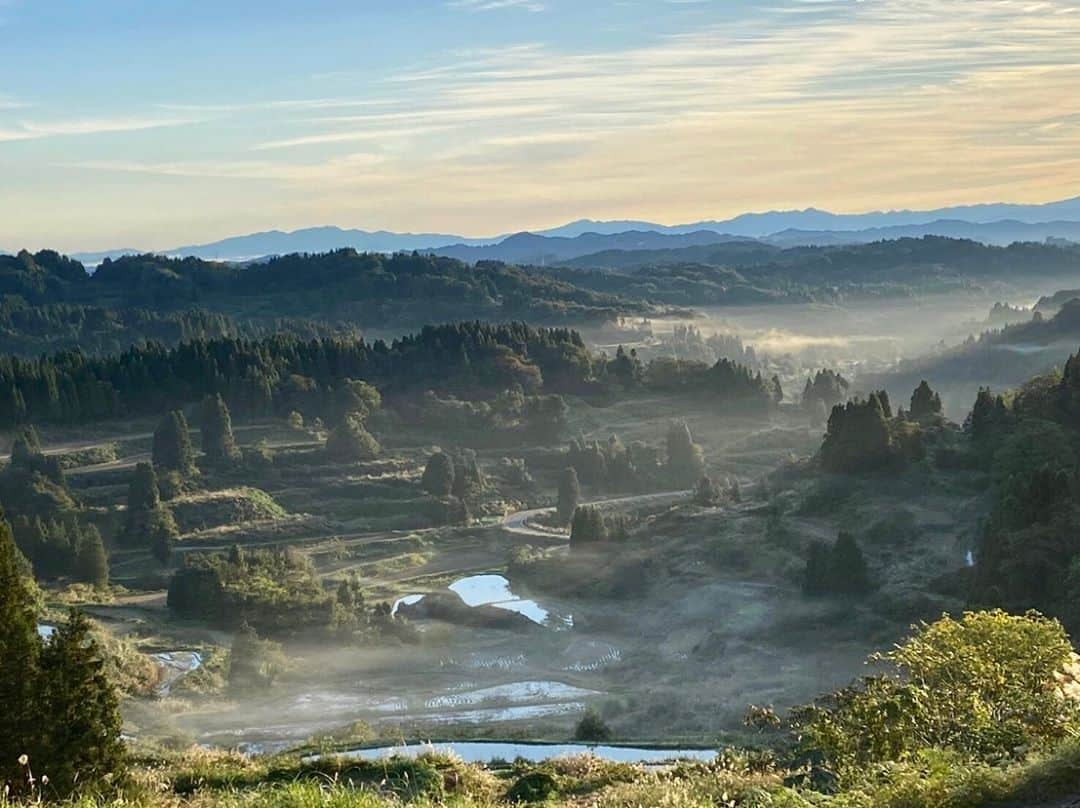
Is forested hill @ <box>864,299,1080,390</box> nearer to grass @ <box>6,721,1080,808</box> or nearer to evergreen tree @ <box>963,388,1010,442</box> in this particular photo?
evergreen tree @ <box>963,388,1010,442</box>

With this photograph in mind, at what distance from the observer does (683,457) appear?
102562mm

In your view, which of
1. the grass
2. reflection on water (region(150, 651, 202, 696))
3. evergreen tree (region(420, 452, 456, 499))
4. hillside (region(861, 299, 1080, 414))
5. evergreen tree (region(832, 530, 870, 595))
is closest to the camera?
the grass

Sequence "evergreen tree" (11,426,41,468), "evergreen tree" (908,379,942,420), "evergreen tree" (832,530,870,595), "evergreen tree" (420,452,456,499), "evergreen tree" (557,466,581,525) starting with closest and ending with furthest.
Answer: "evergreen tree" (832,530,870,595) < "evergreen tree" (908,379,942,420) < "evergreen tree" (11,426,41,468) < "evergreen tree" (557,466,581,525) < "evergreen tree" (420,452,456,499)

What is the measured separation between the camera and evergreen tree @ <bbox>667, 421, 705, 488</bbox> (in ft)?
333

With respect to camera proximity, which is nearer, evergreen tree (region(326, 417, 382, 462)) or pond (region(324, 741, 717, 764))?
pond (region(324, 741, 717, 764))

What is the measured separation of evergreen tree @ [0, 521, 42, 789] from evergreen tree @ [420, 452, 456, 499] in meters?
82.1

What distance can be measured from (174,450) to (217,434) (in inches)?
297

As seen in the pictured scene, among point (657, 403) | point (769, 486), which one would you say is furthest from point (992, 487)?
point (657, 403)

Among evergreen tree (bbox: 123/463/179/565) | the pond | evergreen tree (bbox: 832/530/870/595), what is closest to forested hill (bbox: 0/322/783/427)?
evergreen tree (bbox: 123/463/179/565)

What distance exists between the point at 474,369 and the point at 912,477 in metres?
73.8

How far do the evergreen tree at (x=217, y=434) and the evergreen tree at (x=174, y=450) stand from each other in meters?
3.84

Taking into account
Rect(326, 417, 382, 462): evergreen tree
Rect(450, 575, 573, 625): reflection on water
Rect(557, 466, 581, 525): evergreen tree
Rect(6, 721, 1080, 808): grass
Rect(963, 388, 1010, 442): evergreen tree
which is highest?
Rect(6, 721, 1080, 808): grass

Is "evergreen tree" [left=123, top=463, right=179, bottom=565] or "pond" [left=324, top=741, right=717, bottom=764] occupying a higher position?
"pond" [left=324, top=741, right=717, bottom=764]

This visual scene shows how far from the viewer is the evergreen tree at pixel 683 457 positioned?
3996 inches
